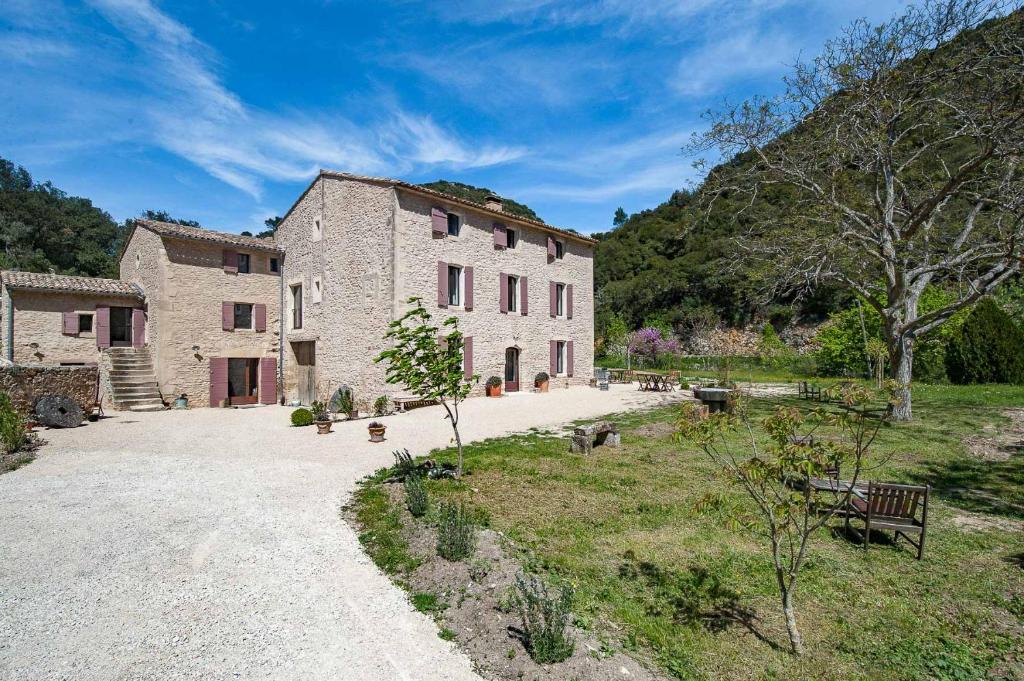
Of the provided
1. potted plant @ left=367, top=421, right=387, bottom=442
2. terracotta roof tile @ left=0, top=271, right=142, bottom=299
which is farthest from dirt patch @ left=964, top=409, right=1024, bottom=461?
terracotta roof tile @ left=0, top=271, right=142, bottom=299

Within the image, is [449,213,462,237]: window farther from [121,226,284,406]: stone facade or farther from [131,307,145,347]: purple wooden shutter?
[131,307,145,347]: purple wooden shutter

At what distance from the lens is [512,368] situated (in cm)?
2102

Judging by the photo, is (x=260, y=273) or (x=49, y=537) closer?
(x=49, y=537)

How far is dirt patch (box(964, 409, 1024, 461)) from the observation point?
9.12m

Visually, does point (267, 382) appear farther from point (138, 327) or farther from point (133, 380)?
point (138, 327)

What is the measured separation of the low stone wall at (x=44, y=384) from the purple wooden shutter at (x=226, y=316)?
4356 mm

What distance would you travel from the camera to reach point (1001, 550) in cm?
518

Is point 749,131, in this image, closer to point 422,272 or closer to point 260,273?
point 422,272

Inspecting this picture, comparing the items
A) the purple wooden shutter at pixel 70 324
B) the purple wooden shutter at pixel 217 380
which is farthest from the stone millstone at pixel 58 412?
the purple wooden shutter at pixel 70 324

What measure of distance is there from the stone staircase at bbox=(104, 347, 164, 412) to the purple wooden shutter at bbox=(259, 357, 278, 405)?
3268 mm

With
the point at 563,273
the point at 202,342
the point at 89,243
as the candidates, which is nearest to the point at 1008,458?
the point at 563,273

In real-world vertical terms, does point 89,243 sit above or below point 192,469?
above

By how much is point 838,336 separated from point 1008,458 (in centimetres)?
1826

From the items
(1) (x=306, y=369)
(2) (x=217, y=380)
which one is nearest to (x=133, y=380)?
(2) (x=217, y=380)
